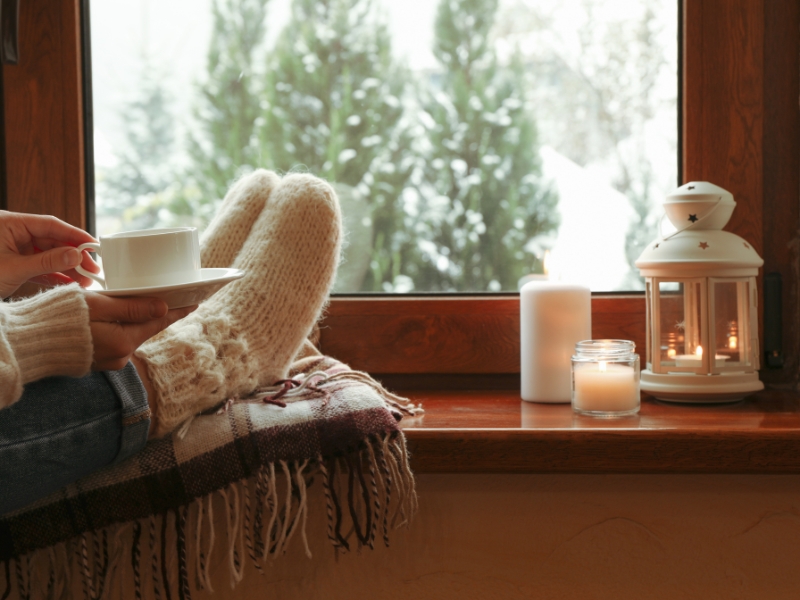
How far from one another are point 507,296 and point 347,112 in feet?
1.15

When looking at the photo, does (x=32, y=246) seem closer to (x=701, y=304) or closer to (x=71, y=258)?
(x=71, y=258)

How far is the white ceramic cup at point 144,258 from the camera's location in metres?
0.60

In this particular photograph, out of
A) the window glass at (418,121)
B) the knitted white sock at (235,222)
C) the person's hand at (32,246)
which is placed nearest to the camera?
the person's hand at (32,246)

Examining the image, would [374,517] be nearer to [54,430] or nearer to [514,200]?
[54,430]

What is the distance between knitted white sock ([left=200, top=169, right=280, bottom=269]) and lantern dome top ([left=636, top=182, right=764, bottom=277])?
0.48m

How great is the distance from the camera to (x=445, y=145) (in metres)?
1.07

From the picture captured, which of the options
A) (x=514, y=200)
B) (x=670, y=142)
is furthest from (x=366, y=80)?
(x=670, y=142)

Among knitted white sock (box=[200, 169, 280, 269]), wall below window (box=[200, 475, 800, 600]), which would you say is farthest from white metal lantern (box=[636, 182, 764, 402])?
knitted white sock (box=[200, 169, 280, 269])

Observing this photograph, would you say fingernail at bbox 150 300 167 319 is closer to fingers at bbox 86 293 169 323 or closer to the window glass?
fingers at bbox 86 293 169 323

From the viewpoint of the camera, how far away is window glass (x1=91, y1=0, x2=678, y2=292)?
3.42 ft

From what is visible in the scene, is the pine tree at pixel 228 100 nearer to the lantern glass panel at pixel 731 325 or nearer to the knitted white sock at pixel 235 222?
the knitted white sock at pixel 235 222

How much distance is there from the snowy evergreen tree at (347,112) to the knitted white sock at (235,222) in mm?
110

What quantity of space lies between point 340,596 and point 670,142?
0.74m

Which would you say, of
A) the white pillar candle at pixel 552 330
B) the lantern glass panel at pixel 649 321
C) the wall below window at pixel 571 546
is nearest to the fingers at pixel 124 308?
the wall below window at pixel 571 546
